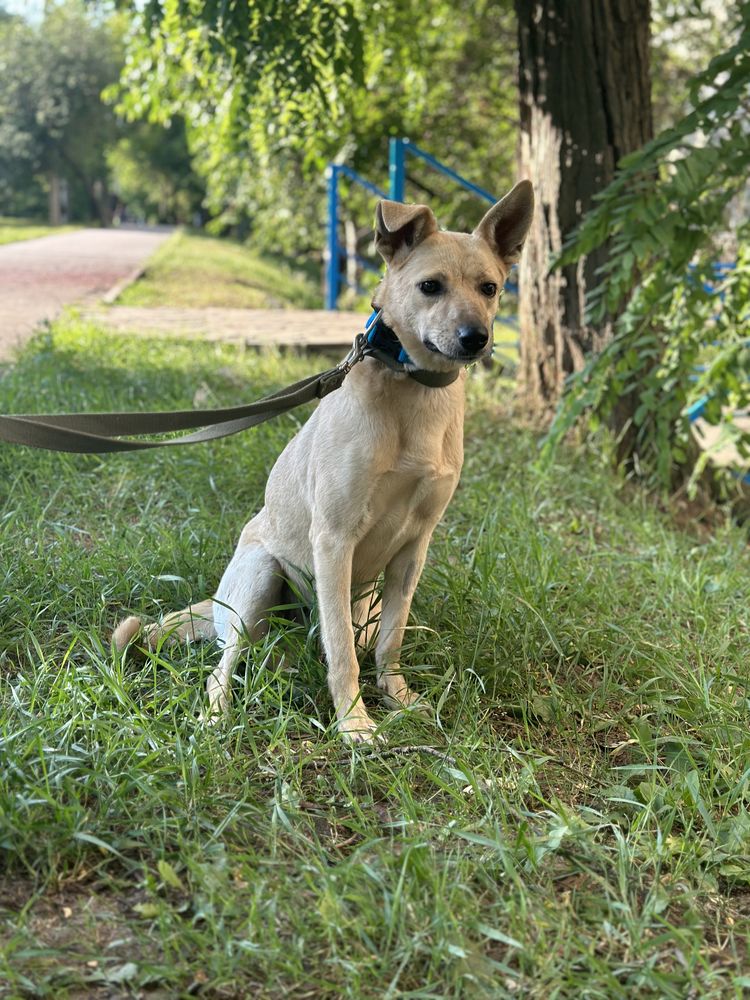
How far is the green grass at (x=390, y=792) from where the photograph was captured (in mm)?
1979

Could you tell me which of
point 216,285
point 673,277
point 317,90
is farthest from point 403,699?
point 216,285

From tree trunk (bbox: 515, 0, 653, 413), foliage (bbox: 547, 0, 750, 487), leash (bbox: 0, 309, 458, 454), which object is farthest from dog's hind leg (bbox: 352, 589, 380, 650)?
tree trunk (bbox: 515, 0, 653, 413)

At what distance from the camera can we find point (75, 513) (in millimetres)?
4301

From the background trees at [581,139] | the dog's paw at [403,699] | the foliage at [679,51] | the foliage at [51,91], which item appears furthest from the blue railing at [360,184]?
the foliage at [51,91]

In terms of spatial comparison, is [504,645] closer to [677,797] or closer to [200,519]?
[677,797]

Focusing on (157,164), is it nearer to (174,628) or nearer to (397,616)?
(174,628)

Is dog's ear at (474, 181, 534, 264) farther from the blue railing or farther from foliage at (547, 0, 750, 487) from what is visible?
the blue railing

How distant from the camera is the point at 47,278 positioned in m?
14.9

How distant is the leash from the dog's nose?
0.67ft

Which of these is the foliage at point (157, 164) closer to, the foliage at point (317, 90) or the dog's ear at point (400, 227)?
the foliage at point (317, 90)

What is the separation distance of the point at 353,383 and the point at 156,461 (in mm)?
2414

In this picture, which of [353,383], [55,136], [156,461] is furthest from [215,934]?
[55,136]

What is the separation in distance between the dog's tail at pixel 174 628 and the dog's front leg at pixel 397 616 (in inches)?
22.7

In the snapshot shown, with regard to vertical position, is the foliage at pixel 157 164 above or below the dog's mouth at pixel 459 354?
above
